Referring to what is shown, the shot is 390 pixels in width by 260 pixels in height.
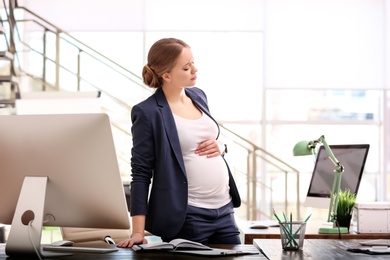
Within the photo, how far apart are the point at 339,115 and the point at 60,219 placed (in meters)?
6.60

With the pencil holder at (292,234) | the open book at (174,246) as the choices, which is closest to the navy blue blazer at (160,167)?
the open book at (174,246)

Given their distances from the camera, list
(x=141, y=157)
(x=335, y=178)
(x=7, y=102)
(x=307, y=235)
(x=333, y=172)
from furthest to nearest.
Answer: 1. (x=7, y=102)
2. (x=333, y=172)
3. (x=335, y=178)
4. (x=307, y=235)
5. (x=141, y=157)

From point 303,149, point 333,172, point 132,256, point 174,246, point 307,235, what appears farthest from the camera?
point 333,172

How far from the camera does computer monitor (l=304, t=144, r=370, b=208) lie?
3811 millimetres

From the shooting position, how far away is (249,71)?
8.48 meters

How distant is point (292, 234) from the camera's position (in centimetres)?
252

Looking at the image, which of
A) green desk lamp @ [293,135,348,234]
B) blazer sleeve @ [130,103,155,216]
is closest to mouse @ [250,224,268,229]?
green desk lamp @ [293,135,348,234]

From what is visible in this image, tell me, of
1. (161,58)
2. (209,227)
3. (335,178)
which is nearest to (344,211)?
(335,178)

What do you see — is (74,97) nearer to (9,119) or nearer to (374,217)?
(374,217)

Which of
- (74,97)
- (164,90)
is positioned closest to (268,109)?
(74,97)

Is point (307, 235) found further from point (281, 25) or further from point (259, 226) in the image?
point (281, 25)

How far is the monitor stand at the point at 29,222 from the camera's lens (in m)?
2.39

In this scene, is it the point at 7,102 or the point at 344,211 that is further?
the point at 7,102

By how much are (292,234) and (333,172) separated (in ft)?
4.86
